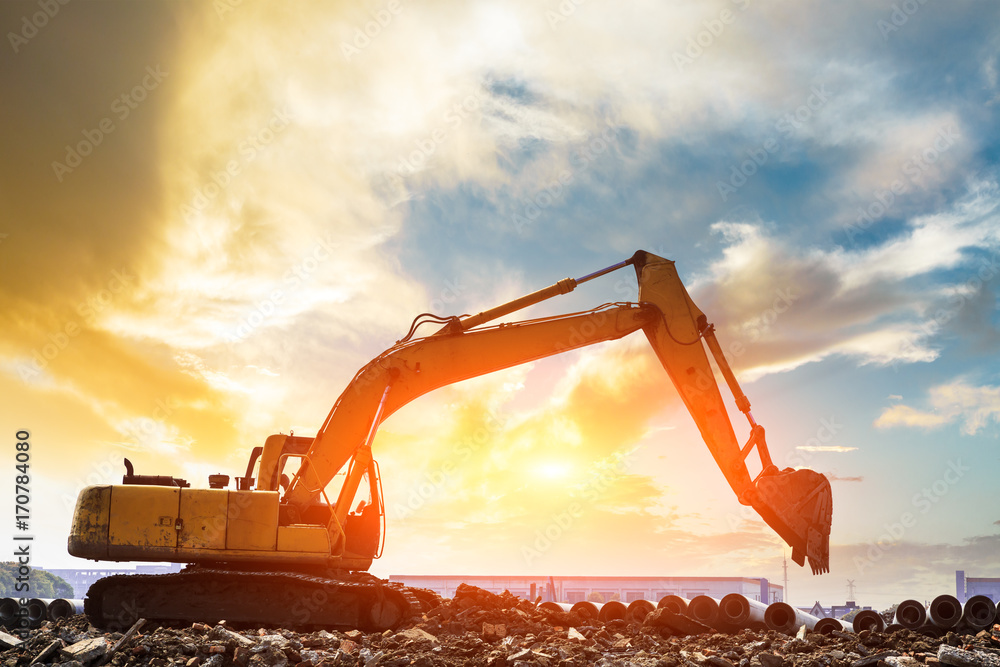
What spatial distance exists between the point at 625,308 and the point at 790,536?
4395mm

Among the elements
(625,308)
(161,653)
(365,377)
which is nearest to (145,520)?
(161,653)

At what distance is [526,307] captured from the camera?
12.2 metres

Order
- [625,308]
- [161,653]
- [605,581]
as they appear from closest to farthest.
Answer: [161,653] → [625,308] → [605,581]

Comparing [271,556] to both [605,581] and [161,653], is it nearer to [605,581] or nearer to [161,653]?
[161,653]

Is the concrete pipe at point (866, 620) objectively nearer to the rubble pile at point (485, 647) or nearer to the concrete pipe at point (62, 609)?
the rubble pile at point (485, 647)

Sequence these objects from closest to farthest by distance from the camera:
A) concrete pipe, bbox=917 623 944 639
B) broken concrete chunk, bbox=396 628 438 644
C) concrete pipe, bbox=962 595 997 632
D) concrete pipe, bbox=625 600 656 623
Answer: broken concrete chunk, bbox=396 628 438 644 → concrete pipe, bbox=962 595 997 632 → concrete pipe, bbox=917 623 944 639 → concrete pipe, bbox=625 600 656 623

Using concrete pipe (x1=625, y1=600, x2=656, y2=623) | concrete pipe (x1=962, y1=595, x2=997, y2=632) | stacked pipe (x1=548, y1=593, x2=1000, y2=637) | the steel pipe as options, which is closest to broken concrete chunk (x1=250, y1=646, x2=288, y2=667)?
stacked pipe (x1=548, y1=593, x2=1000, y2=637)

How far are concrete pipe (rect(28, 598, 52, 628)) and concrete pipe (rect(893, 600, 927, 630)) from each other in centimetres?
1527

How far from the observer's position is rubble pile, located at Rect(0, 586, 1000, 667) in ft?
26.8

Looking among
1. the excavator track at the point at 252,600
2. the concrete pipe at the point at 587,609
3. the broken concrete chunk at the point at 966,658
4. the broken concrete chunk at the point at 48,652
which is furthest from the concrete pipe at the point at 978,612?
the broken concrete chunk at the point at 48,652

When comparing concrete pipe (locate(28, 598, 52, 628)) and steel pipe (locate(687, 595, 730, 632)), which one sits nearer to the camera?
steel pipe (locate(687, 595, 730, 632))

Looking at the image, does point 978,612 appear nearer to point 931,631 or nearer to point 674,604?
point 931,631

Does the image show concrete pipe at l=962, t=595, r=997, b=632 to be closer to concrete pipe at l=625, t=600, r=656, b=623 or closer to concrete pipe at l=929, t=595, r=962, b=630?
concrete pipe at l=929, t=595, r=962, b=630

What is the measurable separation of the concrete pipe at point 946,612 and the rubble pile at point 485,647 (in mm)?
442
